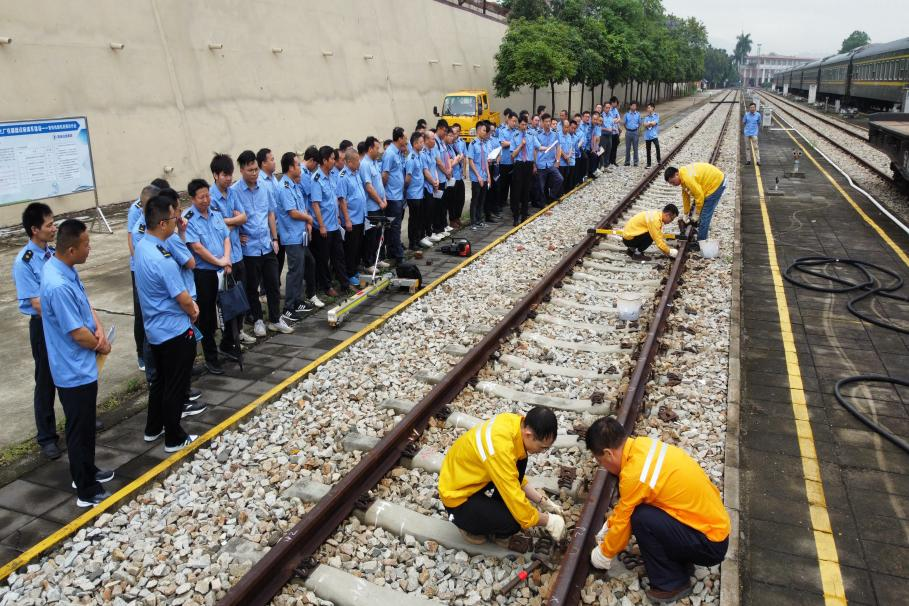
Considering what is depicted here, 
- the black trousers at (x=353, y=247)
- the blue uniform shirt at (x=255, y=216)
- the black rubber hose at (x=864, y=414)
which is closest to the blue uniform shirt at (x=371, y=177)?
the black trousers at (x=353, y=247)

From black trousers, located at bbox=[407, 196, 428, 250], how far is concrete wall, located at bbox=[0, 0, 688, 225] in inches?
308

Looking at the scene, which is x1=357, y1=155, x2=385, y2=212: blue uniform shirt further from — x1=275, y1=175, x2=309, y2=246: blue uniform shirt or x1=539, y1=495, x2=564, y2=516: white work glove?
x1=539, y1=495, x2=564, y2=516: white work glove

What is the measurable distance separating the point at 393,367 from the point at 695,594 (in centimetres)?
355

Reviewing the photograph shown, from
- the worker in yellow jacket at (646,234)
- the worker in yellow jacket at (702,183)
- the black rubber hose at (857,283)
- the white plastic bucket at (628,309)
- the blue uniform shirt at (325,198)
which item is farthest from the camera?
the worker in yellow jacket at (702,183)

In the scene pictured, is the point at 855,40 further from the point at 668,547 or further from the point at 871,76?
the point at 668,547

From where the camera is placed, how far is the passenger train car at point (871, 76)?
93.2ft

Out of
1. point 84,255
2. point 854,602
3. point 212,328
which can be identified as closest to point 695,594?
point 854,602

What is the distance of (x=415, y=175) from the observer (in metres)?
10.6

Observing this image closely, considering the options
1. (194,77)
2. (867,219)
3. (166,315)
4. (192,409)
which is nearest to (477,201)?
(867,219)

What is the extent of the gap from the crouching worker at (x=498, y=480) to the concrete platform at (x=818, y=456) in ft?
4.34

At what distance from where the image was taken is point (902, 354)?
671 centimetres

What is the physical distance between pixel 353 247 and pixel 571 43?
2909 centimetres

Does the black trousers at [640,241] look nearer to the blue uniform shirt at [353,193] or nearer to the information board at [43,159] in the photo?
the blue uniform shirt at [353,193]

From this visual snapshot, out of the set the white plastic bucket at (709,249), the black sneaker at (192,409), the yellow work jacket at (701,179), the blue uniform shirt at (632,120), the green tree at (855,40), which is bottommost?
the black sneaker at (192,409)
